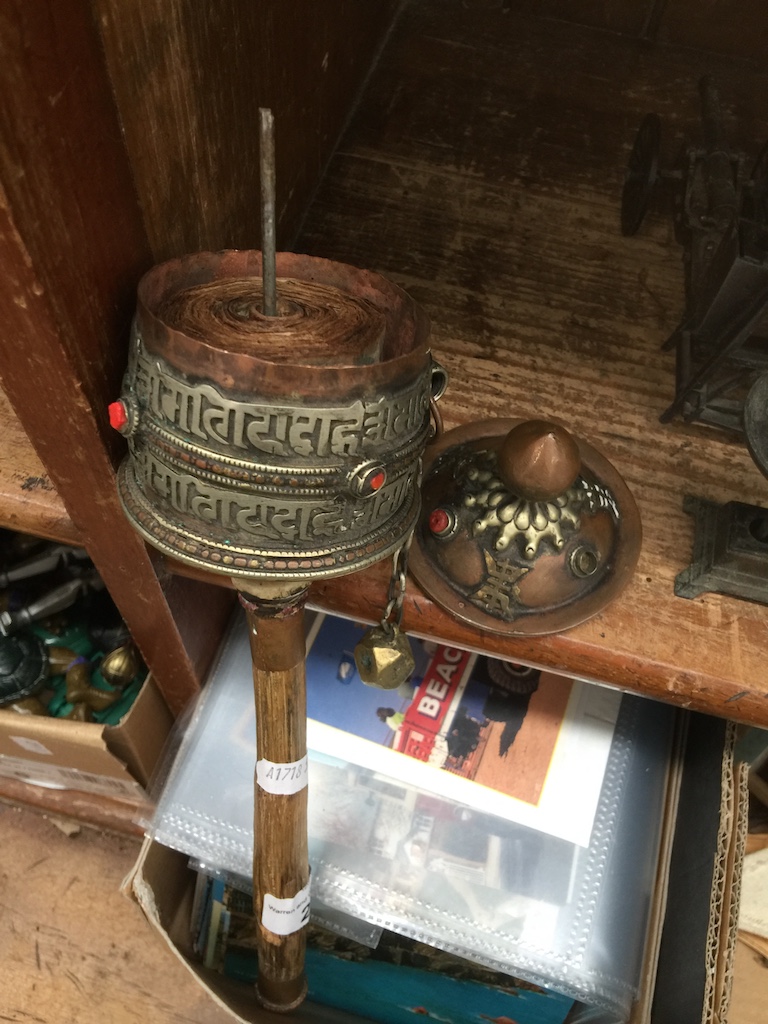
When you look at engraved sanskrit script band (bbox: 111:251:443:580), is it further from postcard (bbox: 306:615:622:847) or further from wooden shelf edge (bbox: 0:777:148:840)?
wooden shelf edge (bbox: 0:777:148:840)

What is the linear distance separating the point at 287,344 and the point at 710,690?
373mm

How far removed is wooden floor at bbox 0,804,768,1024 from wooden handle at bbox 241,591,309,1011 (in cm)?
29

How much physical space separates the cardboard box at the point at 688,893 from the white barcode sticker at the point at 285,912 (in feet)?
0.36

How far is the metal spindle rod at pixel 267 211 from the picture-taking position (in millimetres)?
320

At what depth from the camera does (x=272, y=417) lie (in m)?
0.34

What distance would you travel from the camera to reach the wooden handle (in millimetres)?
492

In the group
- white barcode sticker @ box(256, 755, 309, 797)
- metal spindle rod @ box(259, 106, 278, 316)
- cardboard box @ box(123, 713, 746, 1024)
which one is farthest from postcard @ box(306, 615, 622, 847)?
metal spindle rod @ box(259, 106, 278, 316)

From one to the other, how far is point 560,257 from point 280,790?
0.64 meters

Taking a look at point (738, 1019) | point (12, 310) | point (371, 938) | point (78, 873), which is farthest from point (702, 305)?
point (78, 873)

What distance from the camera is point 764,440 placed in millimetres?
488

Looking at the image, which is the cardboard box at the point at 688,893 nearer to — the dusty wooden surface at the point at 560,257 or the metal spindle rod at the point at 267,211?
the dusty wooden surface at the point at 560,257

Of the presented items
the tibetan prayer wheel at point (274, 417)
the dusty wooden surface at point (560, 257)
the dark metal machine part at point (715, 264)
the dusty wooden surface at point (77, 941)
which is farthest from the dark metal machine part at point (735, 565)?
the dusty wooden surface at point (77, 941)

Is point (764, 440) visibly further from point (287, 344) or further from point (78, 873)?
point (78, 873)

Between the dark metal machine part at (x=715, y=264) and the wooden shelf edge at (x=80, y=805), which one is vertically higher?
the dark metal machine part at (x=715, y=264)
